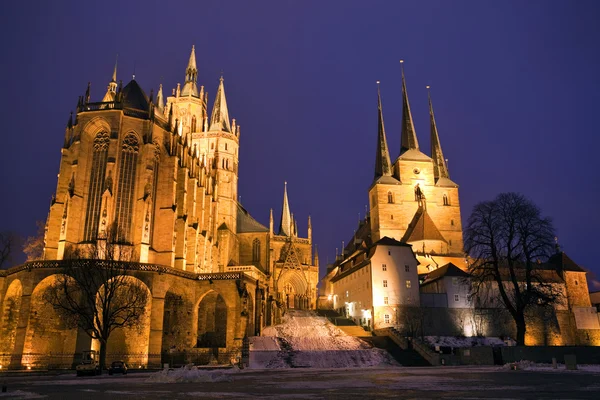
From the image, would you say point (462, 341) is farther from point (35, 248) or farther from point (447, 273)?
point (35, 248)

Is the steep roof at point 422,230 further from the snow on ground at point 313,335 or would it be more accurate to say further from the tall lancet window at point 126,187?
the tall lancet window at point 126,187

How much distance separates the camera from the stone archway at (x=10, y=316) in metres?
35.7

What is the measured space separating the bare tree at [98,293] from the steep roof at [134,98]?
1826cm

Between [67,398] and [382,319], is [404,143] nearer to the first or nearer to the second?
[382,319]

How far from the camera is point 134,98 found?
1989 inches

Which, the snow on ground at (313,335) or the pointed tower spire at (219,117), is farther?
the pointed tower spire at (219,117)

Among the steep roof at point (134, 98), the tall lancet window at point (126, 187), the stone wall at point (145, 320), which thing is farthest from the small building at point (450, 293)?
the steep roof at point (134, 98)

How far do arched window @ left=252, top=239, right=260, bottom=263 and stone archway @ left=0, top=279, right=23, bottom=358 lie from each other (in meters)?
35.0

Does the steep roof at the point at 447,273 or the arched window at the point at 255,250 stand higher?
the arched window at the point at 255,250

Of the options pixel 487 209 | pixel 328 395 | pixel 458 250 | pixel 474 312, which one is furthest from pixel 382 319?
pixel 328 395

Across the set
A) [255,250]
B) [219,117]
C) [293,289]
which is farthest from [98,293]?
[219,117]

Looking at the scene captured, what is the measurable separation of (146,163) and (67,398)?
34727 millimetres

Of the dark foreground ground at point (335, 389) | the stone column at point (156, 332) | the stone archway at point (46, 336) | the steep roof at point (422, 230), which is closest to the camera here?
the dark foreground ground at point (335, 389)

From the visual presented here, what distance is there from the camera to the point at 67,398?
12500 mm
